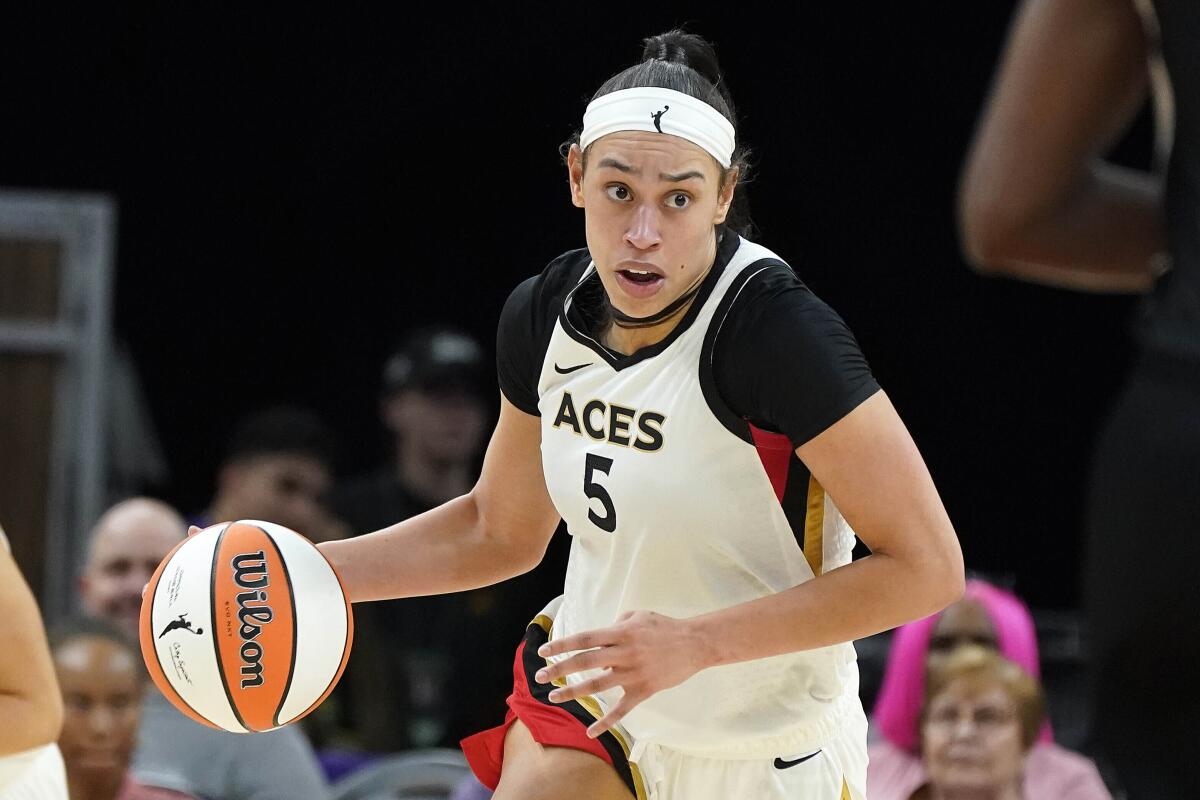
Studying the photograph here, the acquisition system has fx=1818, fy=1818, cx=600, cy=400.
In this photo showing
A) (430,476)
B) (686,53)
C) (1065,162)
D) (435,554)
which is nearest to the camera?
(1065,162)

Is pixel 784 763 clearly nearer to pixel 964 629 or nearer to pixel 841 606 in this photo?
pixel 841 606

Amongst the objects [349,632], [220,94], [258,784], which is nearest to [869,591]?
[349,632]

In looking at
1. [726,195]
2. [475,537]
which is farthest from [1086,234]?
[475,537]

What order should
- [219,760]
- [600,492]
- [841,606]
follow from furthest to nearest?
[219,760] → [600,492] → [841,606]

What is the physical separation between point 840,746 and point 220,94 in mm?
4835

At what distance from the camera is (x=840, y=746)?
9.87 feet

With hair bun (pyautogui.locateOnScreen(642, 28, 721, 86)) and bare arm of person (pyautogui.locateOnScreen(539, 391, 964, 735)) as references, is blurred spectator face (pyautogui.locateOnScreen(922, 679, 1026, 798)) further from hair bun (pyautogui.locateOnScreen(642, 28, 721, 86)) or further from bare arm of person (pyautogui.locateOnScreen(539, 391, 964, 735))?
hair bun (pyautogui.locateOnScreen(642, 28, 721, 86))

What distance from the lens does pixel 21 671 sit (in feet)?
11.4

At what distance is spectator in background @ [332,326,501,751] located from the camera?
570cm

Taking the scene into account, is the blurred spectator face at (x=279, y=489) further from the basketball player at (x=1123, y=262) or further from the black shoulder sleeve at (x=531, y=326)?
the basketball player at (x=1123, y=262)

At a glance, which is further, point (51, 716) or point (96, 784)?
point (96, 784)

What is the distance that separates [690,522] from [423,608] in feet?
11.1

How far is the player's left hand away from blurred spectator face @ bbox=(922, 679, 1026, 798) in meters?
2.15

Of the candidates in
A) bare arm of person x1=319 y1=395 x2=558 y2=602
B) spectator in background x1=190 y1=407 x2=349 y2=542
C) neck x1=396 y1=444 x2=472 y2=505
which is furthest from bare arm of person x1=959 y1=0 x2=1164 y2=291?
neck x1=396 y1=444 x2=472 y2=505
